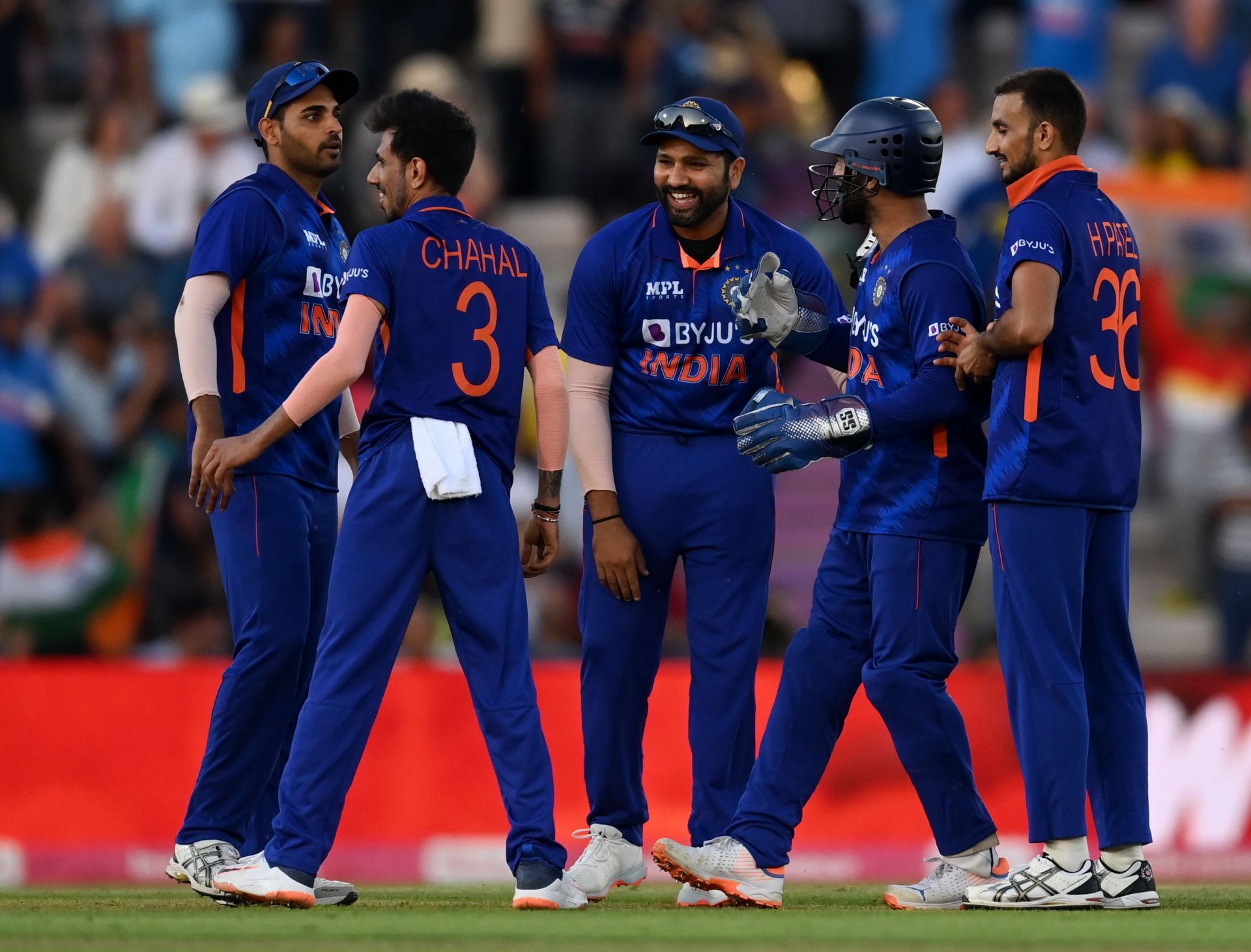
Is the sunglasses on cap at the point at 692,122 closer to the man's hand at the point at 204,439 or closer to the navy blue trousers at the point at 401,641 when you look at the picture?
the navy blue trousers at the point at 401,641

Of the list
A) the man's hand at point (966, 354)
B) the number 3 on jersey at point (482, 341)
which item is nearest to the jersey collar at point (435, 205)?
the number 3 on jersey at point (482, 341)

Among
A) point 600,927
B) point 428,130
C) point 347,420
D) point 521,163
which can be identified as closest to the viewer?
point 600,927

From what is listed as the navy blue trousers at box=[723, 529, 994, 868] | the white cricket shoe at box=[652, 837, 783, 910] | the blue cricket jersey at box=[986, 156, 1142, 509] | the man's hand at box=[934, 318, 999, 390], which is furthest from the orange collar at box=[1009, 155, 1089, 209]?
the white cricket shoe at box=[652, 837, 783, 910]

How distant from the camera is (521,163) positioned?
14883 millimetres

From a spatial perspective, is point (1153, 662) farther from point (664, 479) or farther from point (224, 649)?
point (664, 479)

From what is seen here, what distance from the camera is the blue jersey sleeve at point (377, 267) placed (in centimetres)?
646

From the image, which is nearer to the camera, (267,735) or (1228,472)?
(267,735)

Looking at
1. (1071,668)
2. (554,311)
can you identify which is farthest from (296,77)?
(554,311)

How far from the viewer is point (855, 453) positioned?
675cm

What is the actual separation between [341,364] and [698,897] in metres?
2.13

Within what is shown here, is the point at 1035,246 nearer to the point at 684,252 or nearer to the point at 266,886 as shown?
the point at 684,252

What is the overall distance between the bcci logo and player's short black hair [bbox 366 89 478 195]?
142 cm

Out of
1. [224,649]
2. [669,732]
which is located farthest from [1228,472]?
[224,649]

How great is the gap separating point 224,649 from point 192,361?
17.5 ft
